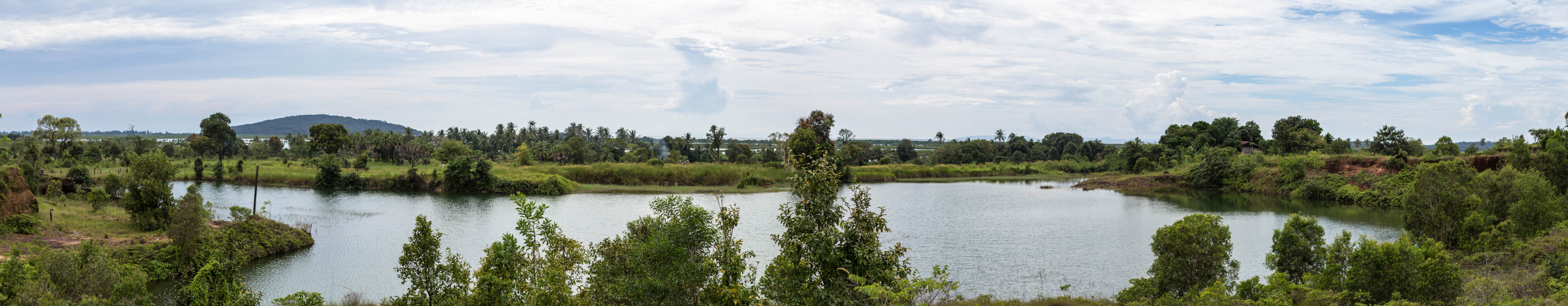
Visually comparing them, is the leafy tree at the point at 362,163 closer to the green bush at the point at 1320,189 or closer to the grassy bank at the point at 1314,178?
the grassy bank at the point at 1314,178

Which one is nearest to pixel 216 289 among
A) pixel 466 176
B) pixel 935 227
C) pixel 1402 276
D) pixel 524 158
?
pixel 1402 276

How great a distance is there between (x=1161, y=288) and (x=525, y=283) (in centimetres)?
1484

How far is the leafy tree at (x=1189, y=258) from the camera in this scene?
1752 cm

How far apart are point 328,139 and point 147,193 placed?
182 ft

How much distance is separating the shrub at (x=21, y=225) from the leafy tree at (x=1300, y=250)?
127 feet

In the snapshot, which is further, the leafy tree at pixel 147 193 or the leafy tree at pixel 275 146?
the leafy tree at pixel 275 146

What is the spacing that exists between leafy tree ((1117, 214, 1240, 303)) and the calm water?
3.85 meters

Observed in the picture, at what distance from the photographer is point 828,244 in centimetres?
939

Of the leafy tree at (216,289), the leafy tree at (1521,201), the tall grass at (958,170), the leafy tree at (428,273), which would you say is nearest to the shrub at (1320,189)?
the leafy tree at (1521,201)

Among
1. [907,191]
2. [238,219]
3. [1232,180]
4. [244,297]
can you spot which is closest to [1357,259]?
[244,297]

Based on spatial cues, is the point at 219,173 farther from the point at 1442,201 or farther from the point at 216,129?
the point at 1442,201

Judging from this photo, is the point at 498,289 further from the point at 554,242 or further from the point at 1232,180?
the point at 1232,180

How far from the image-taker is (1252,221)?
129ft

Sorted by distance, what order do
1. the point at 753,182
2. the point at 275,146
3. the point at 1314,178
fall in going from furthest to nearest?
the point at 275,146
the point at 753,182
the point at 1314,178
